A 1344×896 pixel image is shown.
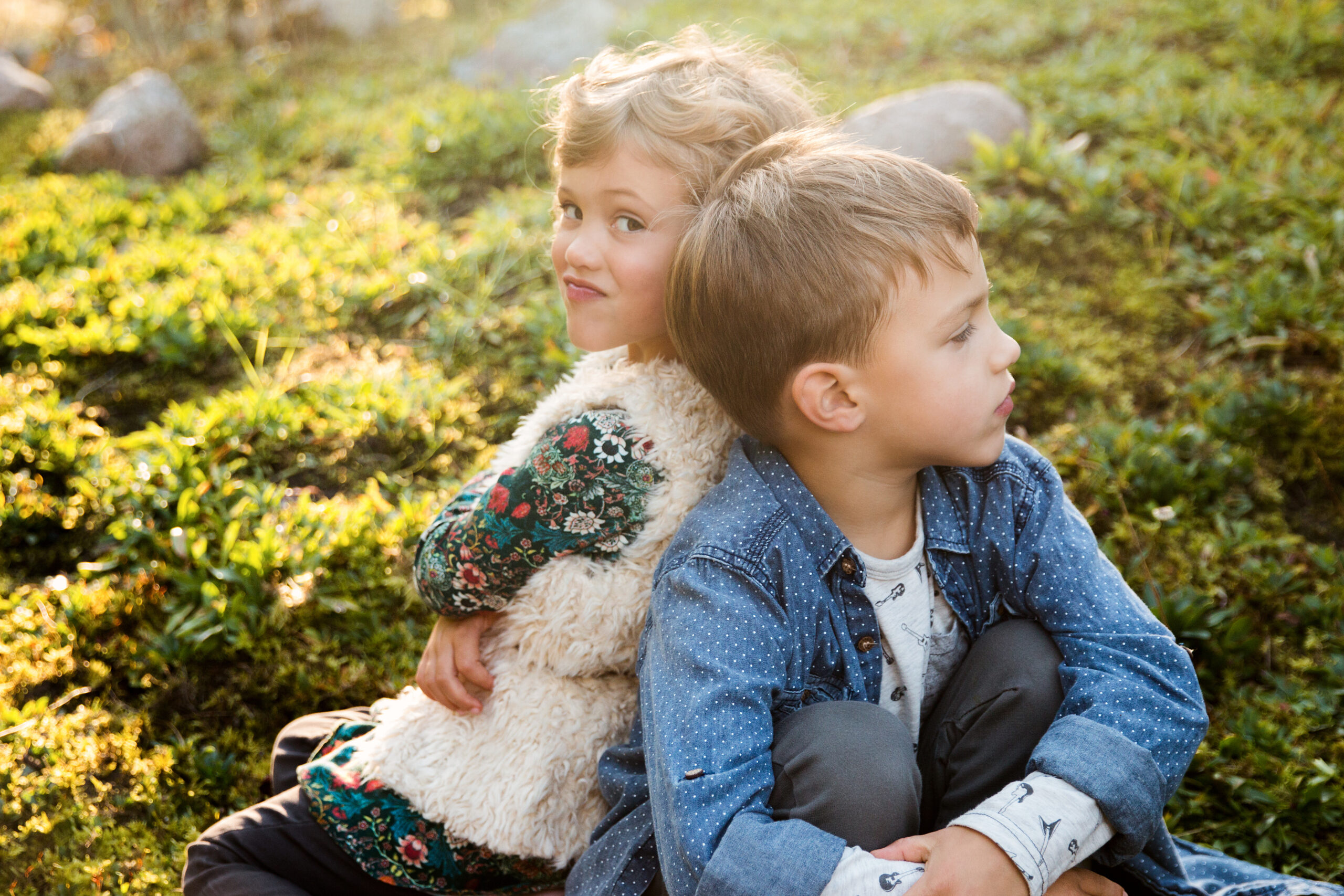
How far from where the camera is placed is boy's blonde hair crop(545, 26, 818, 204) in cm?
178

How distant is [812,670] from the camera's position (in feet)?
5.42

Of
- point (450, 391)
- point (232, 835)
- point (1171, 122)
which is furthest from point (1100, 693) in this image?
point (1171, 122)

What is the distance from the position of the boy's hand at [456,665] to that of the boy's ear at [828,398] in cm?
74

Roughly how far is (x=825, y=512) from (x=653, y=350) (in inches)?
20.6

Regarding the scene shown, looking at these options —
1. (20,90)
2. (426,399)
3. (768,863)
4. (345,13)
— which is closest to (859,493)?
(768,863)

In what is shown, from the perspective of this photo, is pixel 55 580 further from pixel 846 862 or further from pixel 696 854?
pixel 846 862

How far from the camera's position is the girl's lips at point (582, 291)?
1817 millimetres

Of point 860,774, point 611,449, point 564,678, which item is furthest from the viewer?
point 564,678

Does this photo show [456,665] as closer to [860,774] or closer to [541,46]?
[860,774]

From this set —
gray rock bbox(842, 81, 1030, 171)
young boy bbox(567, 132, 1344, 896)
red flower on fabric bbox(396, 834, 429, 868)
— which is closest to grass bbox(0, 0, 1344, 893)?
gray rock bbox(842, 81, 1030, 171)

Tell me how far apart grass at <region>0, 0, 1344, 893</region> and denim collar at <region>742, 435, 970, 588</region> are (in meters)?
0.92

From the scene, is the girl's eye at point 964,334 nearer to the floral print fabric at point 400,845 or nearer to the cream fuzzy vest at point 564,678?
the cream fuzzy vest at point 564,678

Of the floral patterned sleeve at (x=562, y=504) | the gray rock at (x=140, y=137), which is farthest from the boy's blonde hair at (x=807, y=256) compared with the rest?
the gray rock at (x=140, y=137)

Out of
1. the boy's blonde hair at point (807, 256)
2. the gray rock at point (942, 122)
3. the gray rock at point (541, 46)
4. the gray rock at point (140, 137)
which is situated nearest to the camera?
the boy's blonde hair at point (807, 256)
